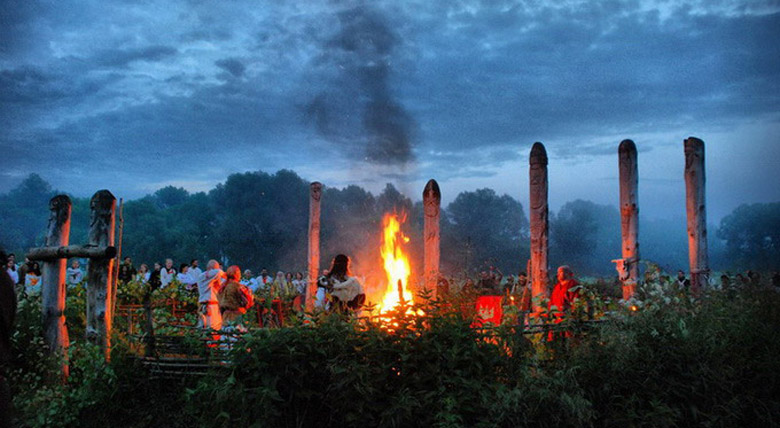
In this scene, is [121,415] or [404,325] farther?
[121,415]

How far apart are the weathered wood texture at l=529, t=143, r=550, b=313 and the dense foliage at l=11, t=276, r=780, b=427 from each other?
4.58 m

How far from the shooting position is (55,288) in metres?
9.13

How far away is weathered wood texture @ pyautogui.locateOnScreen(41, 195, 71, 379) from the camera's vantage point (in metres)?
A: 9.00

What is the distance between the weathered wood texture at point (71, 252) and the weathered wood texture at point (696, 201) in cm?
1057

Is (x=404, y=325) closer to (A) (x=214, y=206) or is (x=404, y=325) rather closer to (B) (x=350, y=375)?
(B) (x=350, y=375)

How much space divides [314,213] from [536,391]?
41.5 feet

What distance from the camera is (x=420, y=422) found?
5680 millimetres

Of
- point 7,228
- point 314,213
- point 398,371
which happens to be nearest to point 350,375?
point 398,371

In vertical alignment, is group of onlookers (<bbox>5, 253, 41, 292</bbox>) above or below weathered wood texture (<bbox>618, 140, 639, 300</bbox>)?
below

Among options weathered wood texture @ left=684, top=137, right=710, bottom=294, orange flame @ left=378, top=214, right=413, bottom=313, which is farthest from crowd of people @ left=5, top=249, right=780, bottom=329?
orange flame @ left=378, top=214, right=413, bottom=313

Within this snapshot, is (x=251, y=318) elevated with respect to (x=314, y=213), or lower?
lower

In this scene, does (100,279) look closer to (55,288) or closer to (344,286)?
(55,288)

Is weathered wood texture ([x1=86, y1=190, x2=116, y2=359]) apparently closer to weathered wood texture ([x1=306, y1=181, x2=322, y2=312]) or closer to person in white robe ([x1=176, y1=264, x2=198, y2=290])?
weathered wood texture ([x1=306, y1=181, x2=322, y2=312])

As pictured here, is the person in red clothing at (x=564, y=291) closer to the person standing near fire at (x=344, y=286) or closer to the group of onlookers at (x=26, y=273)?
the person standing near fire at (x=344, y=286)
